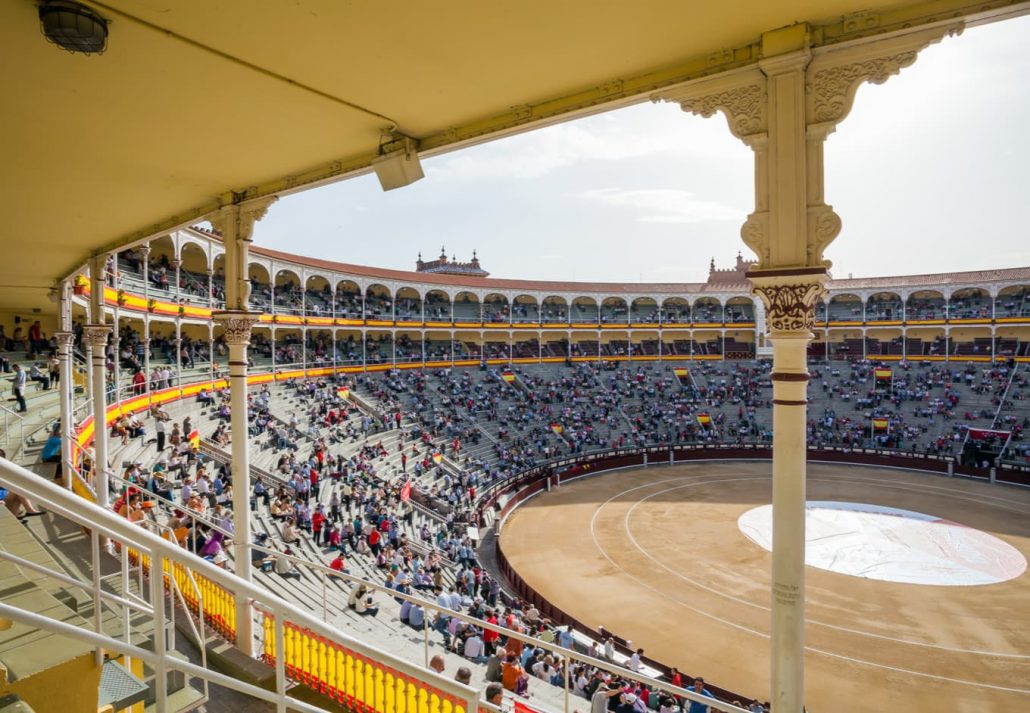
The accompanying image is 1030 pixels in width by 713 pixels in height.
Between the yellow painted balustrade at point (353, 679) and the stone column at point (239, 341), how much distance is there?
741 mm

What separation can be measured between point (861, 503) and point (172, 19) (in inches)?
1070

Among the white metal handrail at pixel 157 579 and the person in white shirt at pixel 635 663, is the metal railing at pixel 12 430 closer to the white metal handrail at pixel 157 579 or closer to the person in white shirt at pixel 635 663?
the white metal handrail at pixel 157 579

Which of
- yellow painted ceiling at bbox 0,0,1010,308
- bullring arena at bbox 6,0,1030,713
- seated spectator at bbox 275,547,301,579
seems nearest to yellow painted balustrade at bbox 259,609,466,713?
bullring arena at bbox 6,0,1030,713

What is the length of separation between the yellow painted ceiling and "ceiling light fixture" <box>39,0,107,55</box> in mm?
73

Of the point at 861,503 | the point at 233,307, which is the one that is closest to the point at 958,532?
the point at 861,503

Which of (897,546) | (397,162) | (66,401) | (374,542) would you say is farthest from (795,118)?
(897,546)

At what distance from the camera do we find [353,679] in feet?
16.5

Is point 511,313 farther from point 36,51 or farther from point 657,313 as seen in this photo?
point 36,51

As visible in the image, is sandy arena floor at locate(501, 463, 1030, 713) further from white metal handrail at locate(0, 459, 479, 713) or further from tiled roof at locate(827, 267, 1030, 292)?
tiled roof at locate(827, 267, 1030, 292)

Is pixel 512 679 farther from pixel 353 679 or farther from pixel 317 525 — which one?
pixel 317 525

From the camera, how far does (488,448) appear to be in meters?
28.0

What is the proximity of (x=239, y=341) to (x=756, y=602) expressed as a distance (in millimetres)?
13897

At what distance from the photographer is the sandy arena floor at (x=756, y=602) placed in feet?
35.6

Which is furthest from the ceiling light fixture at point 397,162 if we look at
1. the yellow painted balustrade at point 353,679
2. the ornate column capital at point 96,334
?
the ornate column capital at point 96,334
